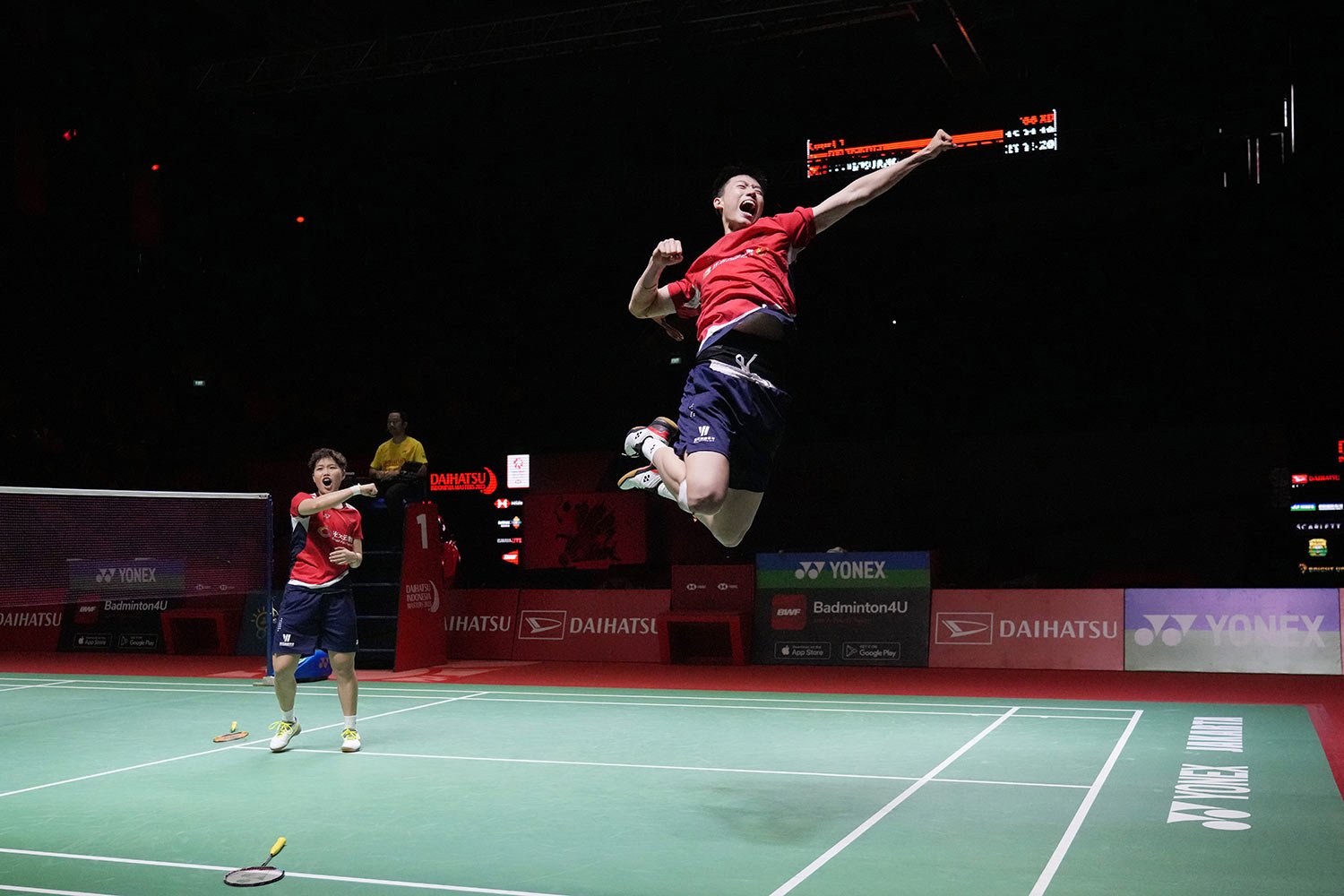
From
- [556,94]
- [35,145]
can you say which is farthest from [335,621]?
[556,94]

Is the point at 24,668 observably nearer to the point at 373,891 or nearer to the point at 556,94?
the point at 556,94

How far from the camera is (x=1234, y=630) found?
15695mm

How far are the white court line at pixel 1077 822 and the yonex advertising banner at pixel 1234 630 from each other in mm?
5745

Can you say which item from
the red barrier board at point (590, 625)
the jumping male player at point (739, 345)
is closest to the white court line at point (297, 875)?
the jumping male player at point (739, 345)

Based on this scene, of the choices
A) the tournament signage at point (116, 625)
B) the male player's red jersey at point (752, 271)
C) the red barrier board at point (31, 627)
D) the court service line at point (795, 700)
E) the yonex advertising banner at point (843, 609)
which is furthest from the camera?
the red barrier board at point (31, 627)

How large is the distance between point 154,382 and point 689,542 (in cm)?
1292

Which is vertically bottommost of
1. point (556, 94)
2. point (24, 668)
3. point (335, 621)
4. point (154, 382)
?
point (24, 668)

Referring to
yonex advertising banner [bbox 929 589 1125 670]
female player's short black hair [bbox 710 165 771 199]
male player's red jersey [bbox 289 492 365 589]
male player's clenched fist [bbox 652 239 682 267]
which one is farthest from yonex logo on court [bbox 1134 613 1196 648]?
male player's clenched fist [bbox 652 239 682 267]

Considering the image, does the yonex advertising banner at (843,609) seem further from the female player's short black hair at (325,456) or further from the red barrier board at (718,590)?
the female player's short black hair at (325,456)

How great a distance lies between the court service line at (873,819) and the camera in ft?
19.1

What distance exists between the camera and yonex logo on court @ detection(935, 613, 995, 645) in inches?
658

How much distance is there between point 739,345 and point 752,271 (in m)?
0.42

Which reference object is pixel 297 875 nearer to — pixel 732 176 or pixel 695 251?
pixel 732 176

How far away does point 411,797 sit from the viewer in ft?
26.2
